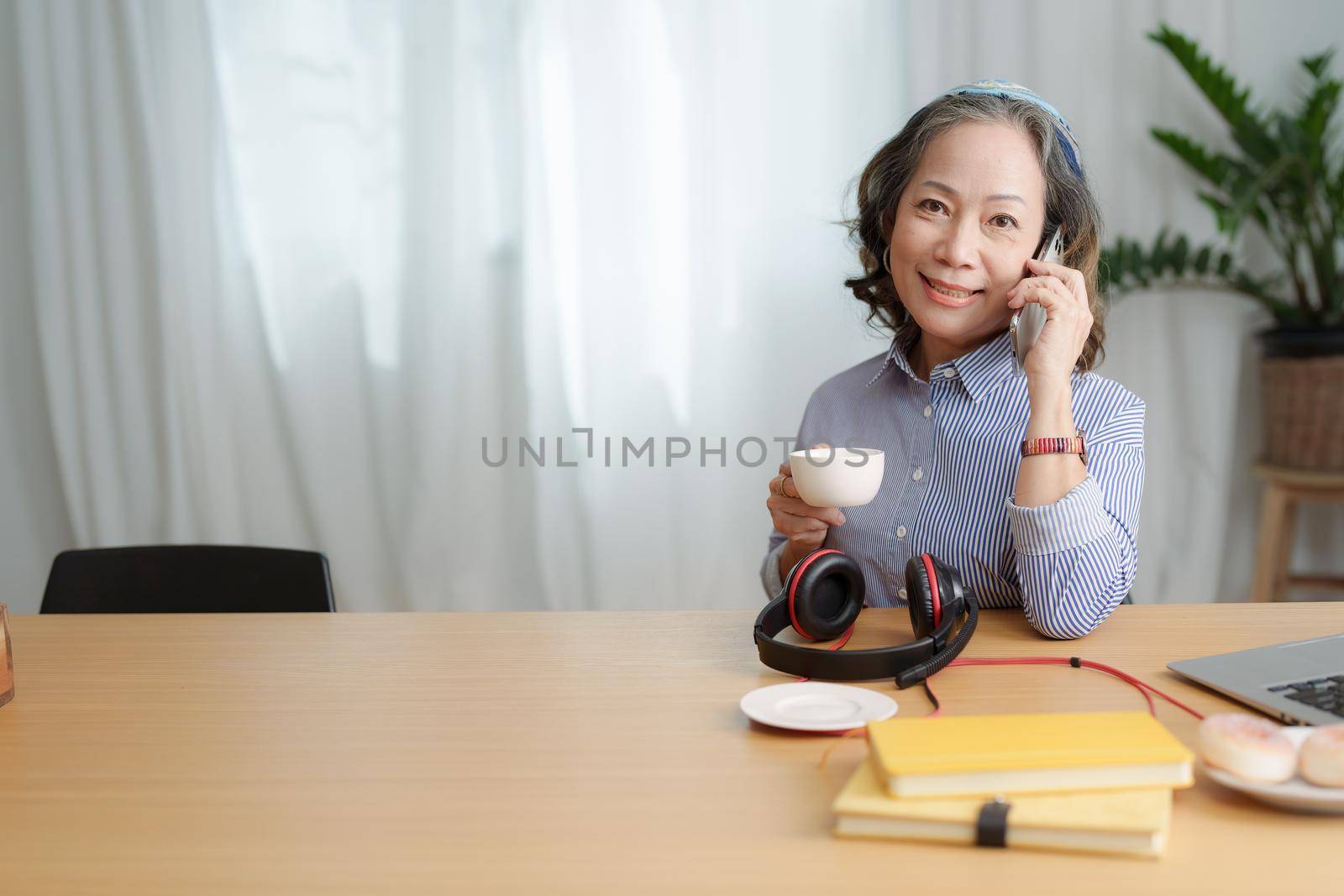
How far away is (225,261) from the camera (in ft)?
10.3

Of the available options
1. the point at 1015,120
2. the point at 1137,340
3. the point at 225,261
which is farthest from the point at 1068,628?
the point at 225,261

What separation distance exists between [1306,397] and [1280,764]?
2235mm

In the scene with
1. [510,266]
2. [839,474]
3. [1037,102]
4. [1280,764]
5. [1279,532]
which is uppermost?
[1037,102]

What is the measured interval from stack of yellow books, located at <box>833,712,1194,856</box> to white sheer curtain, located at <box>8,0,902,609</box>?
231cm

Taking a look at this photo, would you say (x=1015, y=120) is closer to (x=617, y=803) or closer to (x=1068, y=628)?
(x=1068, y=628)

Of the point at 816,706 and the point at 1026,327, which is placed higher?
the point at 1026,327

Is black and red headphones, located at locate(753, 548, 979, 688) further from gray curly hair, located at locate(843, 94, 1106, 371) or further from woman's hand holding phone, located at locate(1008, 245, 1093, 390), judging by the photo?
gray curly hair, located at locate(843, 94, 1106, 371)

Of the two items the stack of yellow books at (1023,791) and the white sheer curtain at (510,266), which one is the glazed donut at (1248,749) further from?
the white sheer curtain at (510,266)

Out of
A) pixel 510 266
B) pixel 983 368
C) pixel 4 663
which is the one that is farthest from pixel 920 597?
pixel 510 266

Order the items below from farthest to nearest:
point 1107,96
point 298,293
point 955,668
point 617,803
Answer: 1. point 298,293
2. point 1107,96
3. point 955,668
4. point 617,803

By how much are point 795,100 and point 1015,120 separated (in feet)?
5.21

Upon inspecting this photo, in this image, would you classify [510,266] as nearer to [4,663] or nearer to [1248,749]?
[4,663]

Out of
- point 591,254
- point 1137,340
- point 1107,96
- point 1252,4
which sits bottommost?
point 1137,340

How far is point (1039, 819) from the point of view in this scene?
2.18ft
